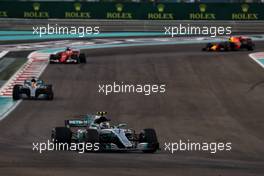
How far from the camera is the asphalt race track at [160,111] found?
53.5 feet

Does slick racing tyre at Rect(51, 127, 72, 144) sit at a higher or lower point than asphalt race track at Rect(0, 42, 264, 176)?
higher

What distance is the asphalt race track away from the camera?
16306mm

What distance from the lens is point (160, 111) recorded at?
26.0 meters

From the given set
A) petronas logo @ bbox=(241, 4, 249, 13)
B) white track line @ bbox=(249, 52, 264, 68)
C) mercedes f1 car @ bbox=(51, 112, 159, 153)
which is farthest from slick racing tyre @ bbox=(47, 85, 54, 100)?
petronas logo @ bbox=(241, 4, 249, 13)

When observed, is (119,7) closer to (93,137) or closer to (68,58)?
(68,58)

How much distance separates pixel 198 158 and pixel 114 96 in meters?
11.9

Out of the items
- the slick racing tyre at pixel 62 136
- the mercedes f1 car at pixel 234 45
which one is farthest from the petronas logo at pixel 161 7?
the slick racing tyre at pixel 62 136

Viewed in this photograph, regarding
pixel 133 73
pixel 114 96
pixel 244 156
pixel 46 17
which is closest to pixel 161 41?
pixel 46 17

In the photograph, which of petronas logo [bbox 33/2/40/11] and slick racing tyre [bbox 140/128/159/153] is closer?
slick racing tyre [bbox 140/128/159/153]

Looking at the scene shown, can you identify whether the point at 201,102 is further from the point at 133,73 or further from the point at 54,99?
the point at 133,73

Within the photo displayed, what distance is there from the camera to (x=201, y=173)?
15352 mm

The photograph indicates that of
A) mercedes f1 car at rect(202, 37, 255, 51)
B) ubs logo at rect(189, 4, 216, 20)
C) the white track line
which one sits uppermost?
ubs logo at rect(189, 4, 216, 20)

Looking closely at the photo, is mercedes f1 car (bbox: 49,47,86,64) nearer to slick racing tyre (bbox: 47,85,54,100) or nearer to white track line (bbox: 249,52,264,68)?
Result: white track line (bbox: 249,52,264,68)

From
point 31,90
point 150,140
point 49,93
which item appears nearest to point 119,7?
point 49,93
